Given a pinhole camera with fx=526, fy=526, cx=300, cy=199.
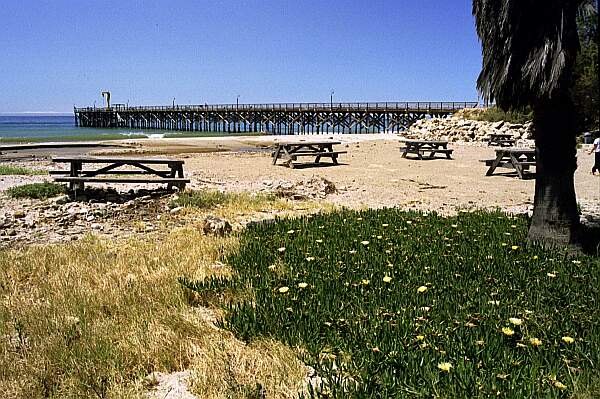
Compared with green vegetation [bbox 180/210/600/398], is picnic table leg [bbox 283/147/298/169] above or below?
above

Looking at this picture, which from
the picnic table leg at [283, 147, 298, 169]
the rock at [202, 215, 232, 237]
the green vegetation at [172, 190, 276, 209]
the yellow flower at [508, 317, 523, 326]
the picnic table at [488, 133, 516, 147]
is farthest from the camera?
the picnic table at [488, 133, 516, 147]

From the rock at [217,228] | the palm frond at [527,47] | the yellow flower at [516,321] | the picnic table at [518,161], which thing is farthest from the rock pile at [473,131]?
the yellow flower at [516,321]

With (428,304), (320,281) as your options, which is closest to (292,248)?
(320,281)

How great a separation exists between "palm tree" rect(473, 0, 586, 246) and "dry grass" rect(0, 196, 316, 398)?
390 centimetres

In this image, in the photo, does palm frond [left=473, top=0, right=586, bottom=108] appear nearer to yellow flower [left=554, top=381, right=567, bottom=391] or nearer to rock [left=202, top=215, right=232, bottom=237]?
yellow flower [left=554, top=381, right=567, bottom=391]

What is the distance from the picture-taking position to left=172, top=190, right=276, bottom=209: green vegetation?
1014 centimetres

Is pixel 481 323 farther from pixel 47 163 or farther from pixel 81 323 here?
pixel 47 163

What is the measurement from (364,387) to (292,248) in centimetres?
331

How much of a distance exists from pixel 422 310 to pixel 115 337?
231 centimetres

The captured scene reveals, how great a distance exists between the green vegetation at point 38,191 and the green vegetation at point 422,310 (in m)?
6.86

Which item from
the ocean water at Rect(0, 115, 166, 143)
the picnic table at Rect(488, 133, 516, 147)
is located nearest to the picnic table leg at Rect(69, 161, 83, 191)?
the picnic table at Rect(488, 133, 516, 147)

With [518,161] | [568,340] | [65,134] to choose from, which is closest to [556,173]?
[568,340]

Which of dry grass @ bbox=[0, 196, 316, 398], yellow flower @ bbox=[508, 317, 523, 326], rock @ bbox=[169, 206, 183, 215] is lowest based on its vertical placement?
dry grass @ bbox=[0, 196, 316, 398]

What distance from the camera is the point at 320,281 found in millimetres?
4859
